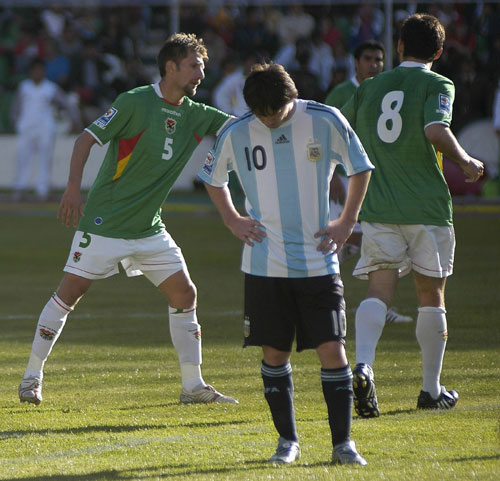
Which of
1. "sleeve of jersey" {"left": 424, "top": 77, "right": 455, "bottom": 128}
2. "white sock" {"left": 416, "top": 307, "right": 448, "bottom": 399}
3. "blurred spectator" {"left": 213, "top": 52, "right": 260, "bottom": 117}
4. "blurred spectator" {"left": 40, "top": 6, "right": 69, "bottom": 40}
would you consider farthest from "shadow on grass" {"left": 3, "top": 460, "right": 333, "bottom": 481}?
"blurred spectator" {"left": 40, "top": 6, "right": 69, "bottom": 40}

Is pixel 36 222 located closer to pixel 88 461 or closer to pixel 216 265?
pixel 216 265

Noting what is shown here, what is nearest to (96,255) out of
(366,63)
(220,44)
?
(366,63)

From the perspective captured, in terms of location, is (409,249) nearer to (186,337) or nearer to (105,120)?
(186,337)

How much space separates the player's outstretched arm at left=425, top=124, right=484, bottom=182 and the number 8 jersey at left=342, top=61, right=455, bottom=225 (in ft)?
0.60

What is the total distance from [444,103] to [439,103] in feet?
0.11

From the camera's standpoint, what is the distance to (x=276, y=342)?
16.5 feet

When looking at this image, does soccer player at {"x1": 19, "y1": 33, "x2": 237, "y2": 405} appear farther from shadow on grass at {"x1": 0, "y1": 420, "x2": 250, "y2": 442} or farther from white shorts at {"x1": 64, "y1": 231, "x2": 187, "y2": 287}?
shadow on grass at {"x1": 0, "y1": 420, "x2": 250, "y2": 442}

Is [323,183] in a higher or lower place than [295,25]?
higher

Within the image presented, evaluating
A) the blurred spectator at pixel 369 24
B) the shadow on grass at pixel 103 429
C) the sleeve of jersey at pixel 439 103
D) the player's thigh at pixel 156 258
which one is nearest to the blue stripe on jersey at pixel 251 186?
the shadow on grass at pixel 103 429

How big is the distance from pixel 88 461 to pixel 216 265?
8.44m

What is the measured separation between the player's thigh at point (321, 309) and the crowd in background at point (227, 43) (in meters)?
16.4

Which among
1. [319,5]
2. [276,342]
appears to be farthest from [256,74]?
[319,5]

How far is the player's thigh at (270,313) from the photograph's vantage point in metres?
5.01

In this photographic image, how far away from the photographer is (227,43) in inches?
981
